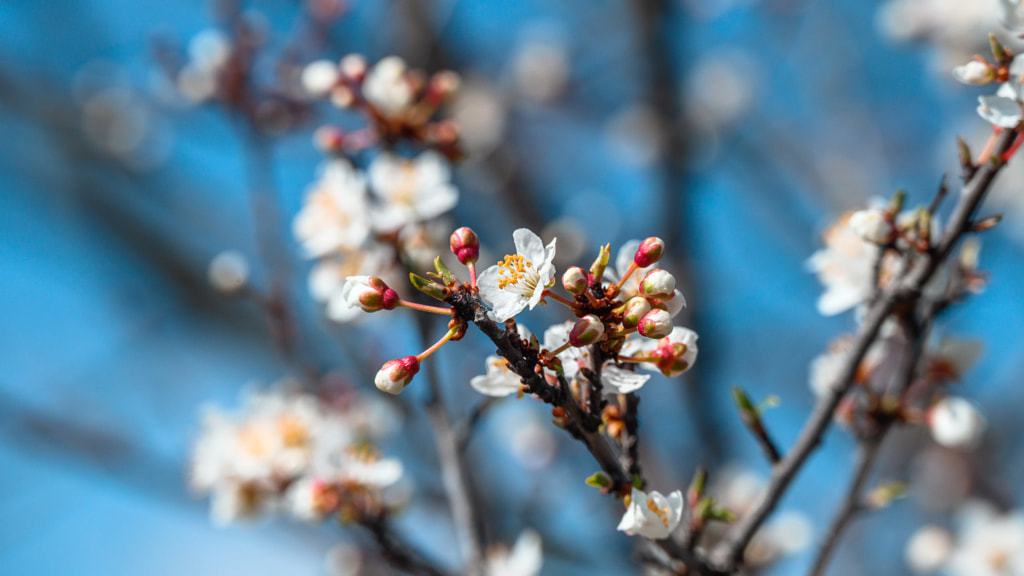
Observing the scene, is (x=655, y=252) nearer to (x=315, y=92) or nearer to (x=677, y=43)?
(x=315, y=92)

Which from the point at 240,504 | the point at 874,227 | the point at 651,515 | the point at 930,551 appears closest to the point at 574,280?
the point at 651,515

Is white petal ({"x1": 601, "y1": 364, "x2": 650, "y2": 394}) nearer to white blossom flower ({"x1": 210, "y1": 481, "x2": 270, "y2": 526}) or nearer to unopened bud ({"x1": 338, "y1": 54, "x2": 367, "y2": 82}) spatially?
unopened bud ({"x1": 338, "y1": 54, "x2": 367, "y2": 82})

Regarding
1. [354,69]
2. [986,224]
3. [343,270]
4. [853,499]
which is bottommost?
[853,499]

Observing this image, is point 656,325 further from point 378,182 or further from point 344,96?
point 344,96

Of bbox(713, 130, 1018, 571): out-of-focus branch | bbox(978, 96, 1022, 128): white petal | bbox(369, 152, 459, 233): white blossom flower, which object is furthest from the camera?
bbox(369, 152, 459, 233): white blossom flower

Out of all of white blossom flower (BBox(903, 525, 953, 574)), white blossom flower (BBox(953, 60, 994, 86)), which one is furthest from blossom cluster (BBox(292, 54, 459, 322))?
white blossom flower (BBox(903, 525, 953, 574))
